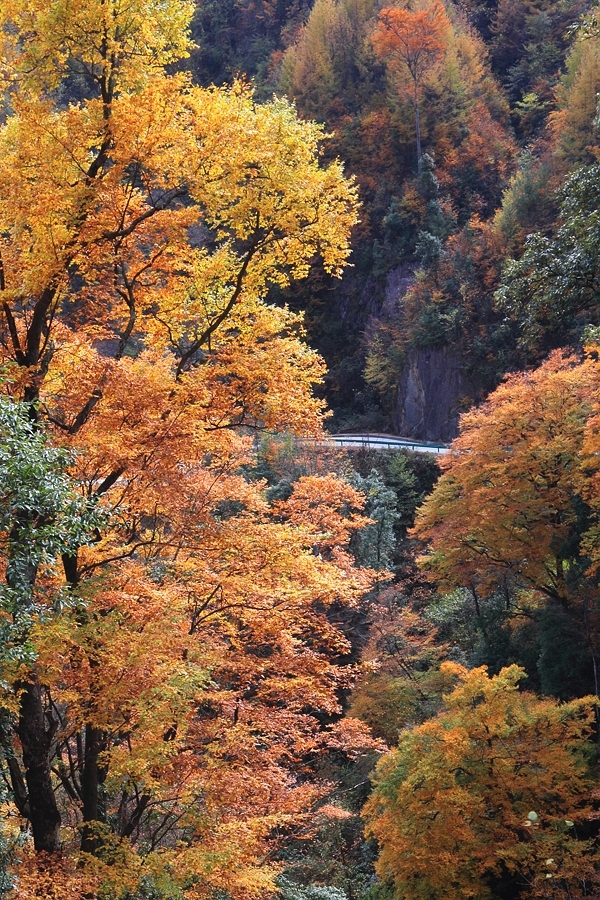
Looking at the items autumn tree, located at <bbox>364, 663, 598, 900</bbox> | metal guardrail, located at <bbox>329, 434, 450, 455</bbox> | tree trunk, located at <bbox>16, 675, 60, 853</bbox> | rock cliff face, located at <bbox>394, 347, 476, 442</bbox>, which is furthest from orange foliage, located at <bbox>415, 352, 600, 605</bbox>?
rock cliff face, located at <bbox>394, 347, 476, 442</bbox>

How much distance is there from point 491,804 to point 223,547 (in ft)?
20.9

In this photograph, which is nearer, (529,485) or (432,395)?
(529,485)

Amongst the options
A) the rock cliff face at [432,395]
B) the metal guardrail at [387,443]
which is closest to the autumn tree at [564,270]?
the metal guardrail at [387,443]

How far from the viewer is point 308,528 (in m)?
8.46

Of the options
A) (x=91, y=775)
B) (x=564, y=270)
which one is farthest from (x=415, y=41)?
(x=91, y=775)

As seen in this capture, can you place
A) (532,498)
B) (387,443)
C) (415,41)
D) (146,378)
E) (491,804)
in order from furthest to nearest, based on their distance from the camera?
(415,41) → (387,443) → (532,498) → (491,804) → (146,378)

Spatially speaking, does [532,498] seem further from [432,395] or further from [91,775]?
[432,395]

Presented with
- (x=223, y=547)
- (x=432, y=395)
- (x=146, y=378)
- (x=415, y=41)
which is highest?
(x=415, y=41)

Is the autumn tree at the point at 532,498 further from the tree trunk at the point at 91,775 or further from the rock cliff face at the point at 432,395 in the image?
Result: the rock cliff face at the point at 432,395

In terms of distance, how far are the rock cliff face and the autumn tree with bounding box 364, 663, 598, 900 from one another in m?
18.7

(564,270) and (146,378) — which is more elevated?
(564,270)

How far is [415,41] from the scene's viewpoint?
35625 mm

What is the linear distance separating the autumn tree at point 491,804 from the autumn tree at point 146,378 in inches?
148

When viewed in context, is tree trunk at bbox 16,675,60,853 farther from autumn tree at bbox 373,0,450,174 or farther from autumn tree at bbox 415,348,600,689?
autumn tree at bbox 373,0,450,174
